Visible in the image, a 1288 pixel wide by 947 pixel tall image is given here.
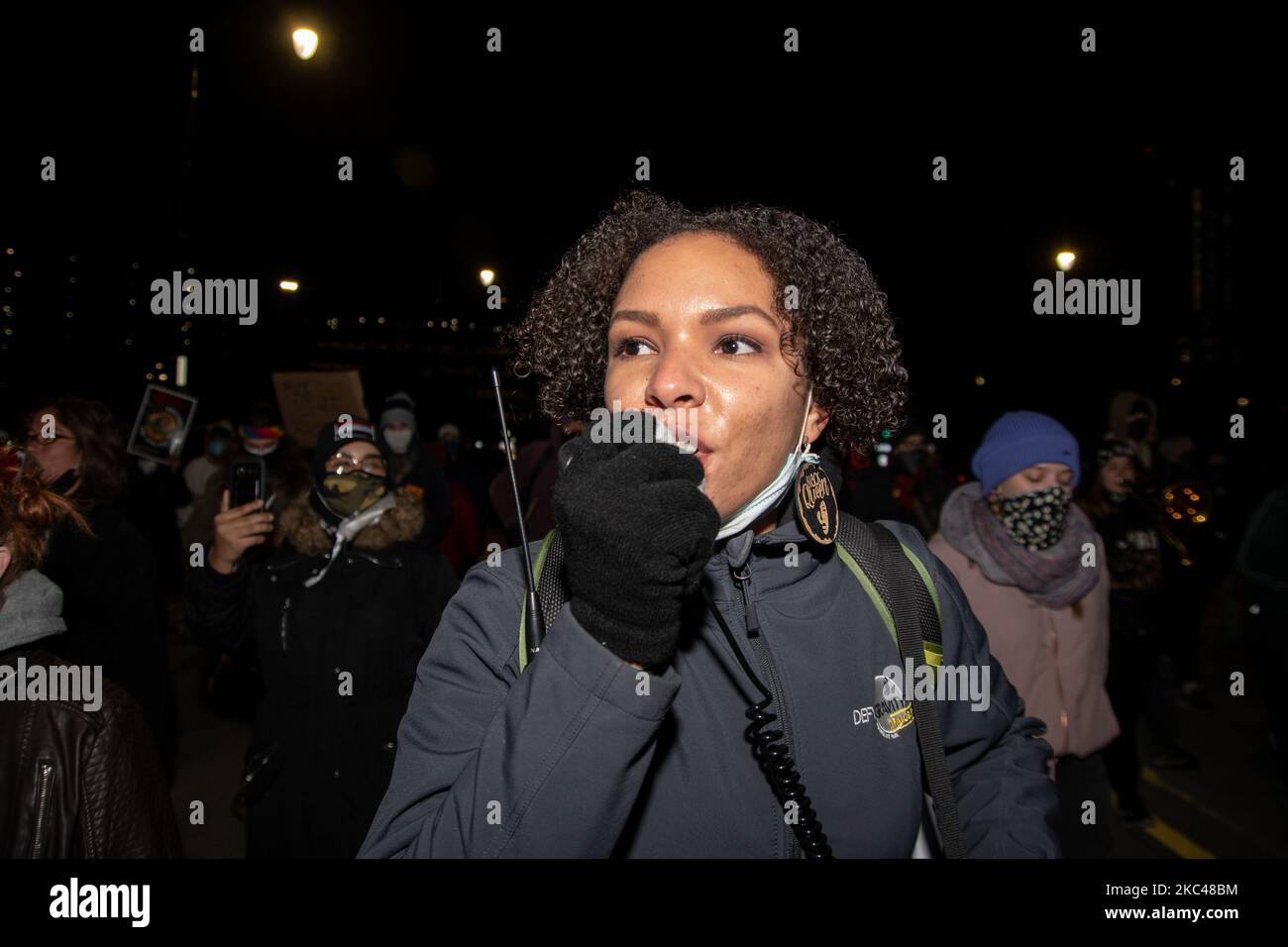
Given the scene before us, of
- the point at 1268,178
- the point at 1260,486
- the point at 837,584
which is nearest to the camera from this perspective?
the point at 837,584

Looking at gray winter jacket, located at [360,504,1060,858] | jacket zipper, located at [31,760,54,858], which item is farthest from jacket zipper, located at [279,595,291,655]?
gray winter jacket, located at [360,504,1060,858]

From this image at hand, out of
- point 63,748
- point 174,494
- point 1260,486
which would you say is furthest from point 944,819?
point 174,494

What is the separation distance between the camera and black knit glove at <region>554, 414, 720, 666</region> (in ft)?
3.85

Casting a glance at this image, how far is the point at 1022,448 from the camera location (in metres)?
3.84

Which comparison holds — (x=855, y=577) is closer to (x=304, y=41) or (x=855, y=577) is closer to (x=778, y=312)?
(x=778, y=312)

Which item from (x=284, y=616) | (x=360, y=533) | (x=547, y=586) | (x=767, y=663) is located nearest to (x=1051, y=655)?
(x=767, y=663)

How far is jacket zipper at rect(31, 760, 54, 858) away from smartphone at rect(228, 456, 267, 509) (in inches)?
64.5

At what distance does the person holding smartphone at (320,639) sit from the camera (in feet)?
11.1

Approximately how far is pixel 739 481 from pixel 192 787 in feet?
20.2

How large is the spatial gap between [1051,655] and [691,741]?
280cm

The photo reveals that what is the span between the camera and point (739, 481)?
1585mm

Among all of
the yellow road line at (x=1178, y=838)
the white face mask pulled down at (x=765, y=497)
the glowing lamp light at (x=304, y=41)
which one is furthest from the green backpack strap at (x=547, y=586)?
the glowing lamp light at (x=304, y=41)

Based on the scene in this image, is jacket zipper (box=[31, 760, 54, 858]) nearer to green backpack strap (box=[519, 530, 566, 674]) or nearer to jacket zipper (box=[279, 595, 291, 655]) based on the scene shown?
jacket zipper (box=[279, 595, 291, 655])

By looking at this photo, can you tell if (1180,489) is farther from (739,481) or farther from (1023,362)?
(1023,362)
